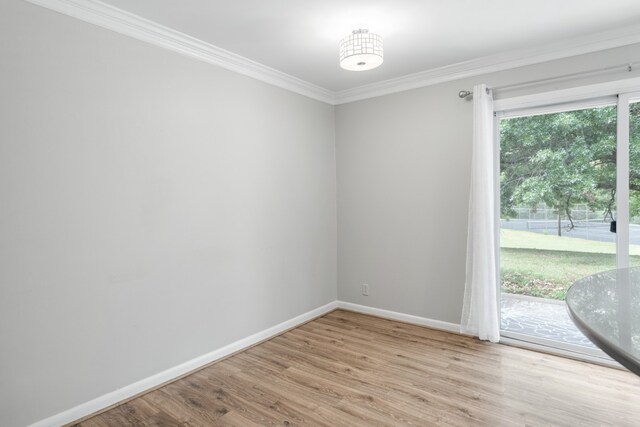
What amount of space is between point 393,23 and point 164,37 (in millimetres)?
1640

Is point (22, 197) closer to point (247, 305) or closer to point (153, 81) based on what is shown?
point (153, 81)

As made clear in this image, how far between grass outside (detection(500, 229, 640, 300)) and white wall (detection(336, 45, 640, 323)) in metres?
0.41

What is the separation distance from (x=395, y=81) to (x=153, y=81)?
2.30m

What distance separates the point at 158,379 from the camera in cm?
265

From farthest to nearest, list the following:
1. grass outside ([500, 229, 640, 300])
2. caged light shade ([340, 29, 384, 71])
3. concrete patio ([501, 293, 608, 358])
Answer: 1. concrete patio ([501, 293, 608, 358])
2. grass outside ([500, 229, 640, 300])
3. caged light shade ([340, 29, 384, 71])

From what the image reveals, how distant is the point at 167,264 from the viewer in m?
2.73

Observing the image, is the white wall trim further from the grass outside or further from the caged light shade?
the caged light shade

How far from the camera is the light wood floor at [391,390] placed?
2.21 meters

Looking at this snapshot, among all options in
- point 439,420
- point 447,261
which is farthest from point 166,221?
point 447,261

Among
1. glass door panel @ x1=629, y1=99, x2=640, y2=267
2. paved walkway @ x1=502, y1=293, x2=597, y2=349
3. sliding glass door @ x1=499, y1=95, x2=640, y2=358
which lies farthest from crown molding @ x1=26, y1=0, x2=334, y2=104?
paved walkway @ x1=502, y1=293, x2=597, y2=349

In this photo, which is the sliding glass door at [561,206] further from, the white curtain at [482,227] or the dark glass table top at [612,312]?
the dark glass table top at [612,312]

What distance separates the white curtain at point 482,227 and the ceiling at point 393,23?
1.76 feet

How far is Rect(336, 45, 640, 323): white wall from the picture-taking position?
3.50 meters

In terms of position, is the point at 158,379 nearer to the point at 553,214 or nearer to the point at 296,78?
the point at 296,78
